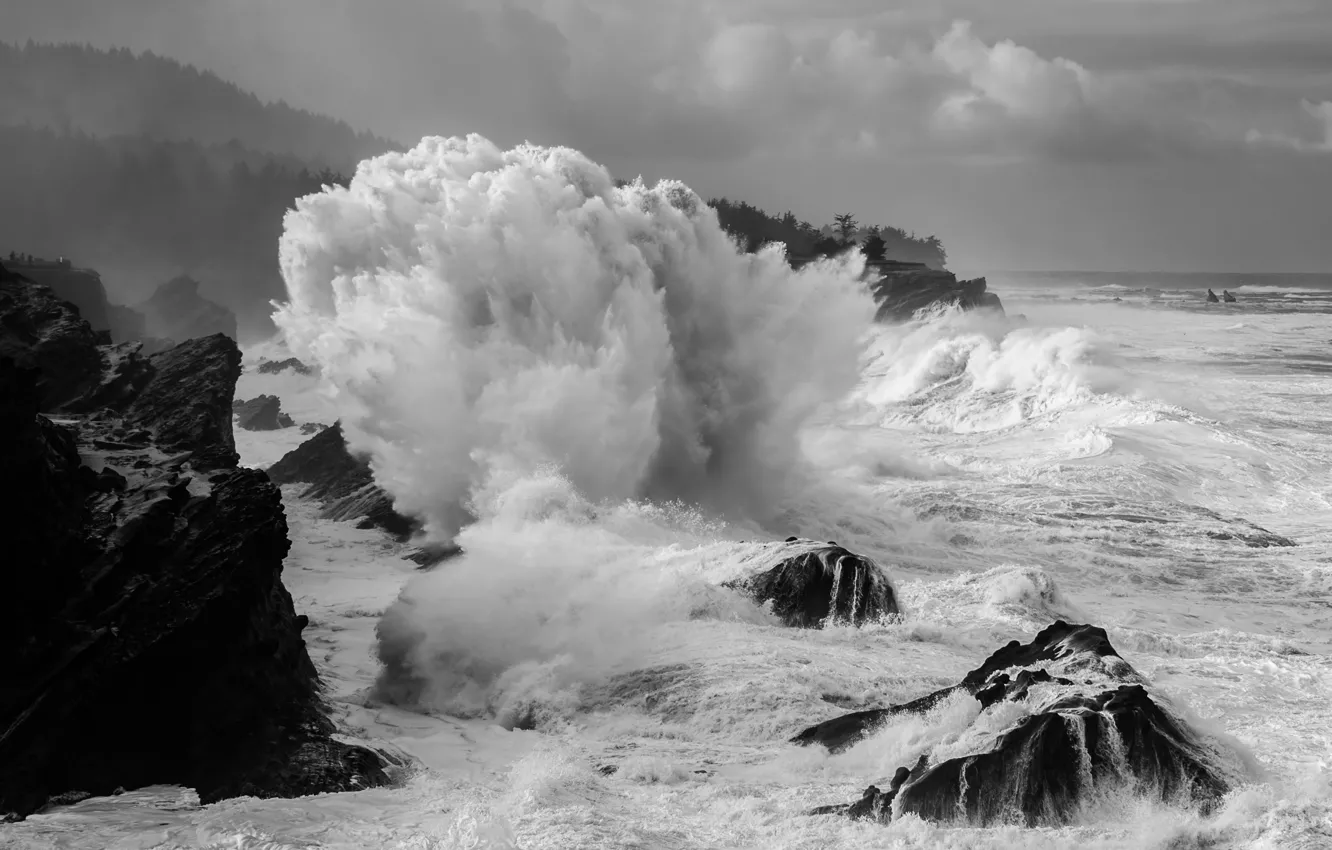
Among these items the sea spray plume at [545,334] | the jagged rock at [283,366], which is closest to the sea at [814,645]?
the sea spray plume at [545,334]

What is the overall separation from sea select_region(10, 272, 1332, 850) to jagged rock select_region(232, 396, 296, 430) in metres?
13.9

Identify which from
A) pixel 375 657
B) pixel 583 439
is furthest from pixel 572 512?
pixel 375 657

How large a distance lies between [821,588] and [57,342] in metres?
13.0

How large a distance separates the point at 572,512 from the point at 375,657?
573 centimetres

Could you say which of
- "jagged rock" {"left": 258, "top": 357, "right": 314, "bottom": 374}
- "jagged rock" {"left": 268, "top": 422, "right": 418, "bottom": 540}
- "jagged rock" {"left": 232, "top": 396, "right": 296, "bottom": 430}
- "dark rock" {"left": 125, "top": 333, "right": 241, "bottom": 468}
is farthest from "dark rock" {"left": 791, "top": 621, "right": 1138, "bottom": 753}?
"jagged rock" {"left": 258, "top": 357, "right": 314, "bottom": 374}

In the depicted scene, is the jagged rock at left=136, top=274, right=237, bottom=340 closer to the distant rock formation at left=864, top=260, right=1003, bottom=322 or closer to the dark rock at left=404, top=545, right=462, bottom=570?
the distant rock formation at left=864, top=260, right=1003, bottom=322

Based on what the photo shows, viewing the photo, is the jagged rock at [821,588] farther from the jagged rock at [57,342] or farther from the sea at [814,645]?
the jagged rock at [57,342]

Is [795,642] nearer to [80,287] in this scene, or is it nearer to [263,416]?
[263,416]

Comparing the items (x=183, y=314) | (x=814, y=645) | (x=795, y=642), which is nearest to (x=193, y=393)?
(x=795, y=642)

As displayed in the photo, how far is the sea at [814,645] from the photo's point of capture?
396 inches

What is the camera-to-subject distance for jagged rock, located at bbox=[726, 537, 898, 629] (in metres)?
16.6

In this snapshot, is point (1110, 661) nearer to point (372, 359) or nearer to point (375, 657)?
point (375, 657)

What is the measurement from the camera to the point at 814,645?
15414 millimetres

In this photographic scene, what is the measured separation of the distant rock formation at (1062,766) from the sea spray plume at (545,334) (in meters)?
12.9
